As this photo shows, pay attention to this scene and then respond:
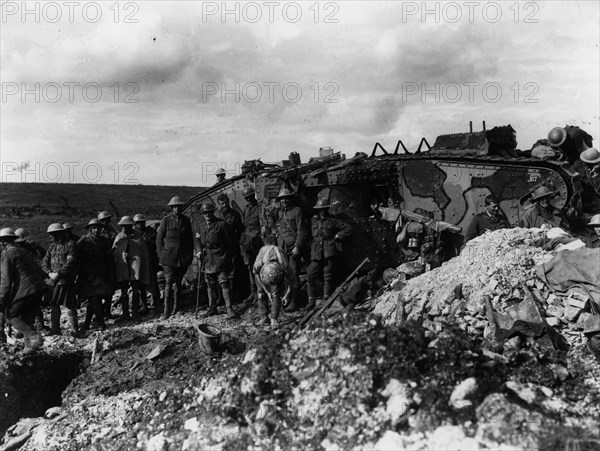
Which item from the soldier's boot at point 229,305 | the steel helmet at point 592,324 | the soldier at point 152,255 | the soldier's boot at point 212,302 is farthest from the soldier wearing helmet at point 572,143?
the soldier at point 152,255

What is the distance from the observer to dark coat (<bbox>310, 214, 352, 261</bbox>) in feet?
32.6

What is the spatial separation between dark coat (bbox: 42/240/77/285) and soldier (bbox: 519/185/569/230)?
23.5 feet

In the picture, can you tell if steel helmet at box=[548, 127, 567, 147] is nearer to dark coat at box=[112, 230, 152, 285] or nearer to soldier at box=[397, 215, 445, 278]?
soldier at box=[397, 215, 445, 278]

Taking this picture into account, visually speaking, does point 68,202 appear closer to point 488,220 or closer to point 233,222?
point 233,222

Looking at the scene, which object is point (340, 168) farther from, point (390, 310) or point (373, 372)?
point (373, 372)

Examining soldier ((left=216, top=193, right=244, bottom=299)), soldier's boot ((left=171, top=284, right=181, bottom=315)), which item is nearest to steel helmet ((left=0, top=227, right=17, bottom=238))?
soldier's boot ((left=171, top=284, right=181, bottom=315))

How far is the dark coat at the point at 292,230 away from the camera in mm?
9906

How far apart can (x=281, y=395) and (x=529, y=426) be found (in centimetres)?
194

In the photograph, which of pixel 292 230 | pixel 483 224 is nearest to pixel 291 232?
pixel 292 230

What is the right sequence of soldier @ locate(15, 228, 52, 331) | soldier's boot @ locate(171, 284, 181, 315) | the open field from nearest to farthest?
soldier @ locate(15, 228, 52, 331) → soldier's boot @ locate(171, 284, 181, 315) → the open field

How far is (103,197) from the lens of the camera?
31.2 metres

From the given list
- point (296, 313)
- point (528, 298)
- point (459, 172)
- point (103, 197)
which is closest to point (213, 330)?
point (296, 313)

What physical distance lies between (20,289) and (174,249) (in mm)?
2695

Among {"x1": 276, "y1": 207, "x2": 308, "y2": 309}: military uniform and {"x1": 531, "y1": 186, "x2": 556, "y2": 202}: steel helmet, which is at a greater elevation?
{"x1": 531, "y1": 186, "x2": 556, "y2": 202}: steel helmet
